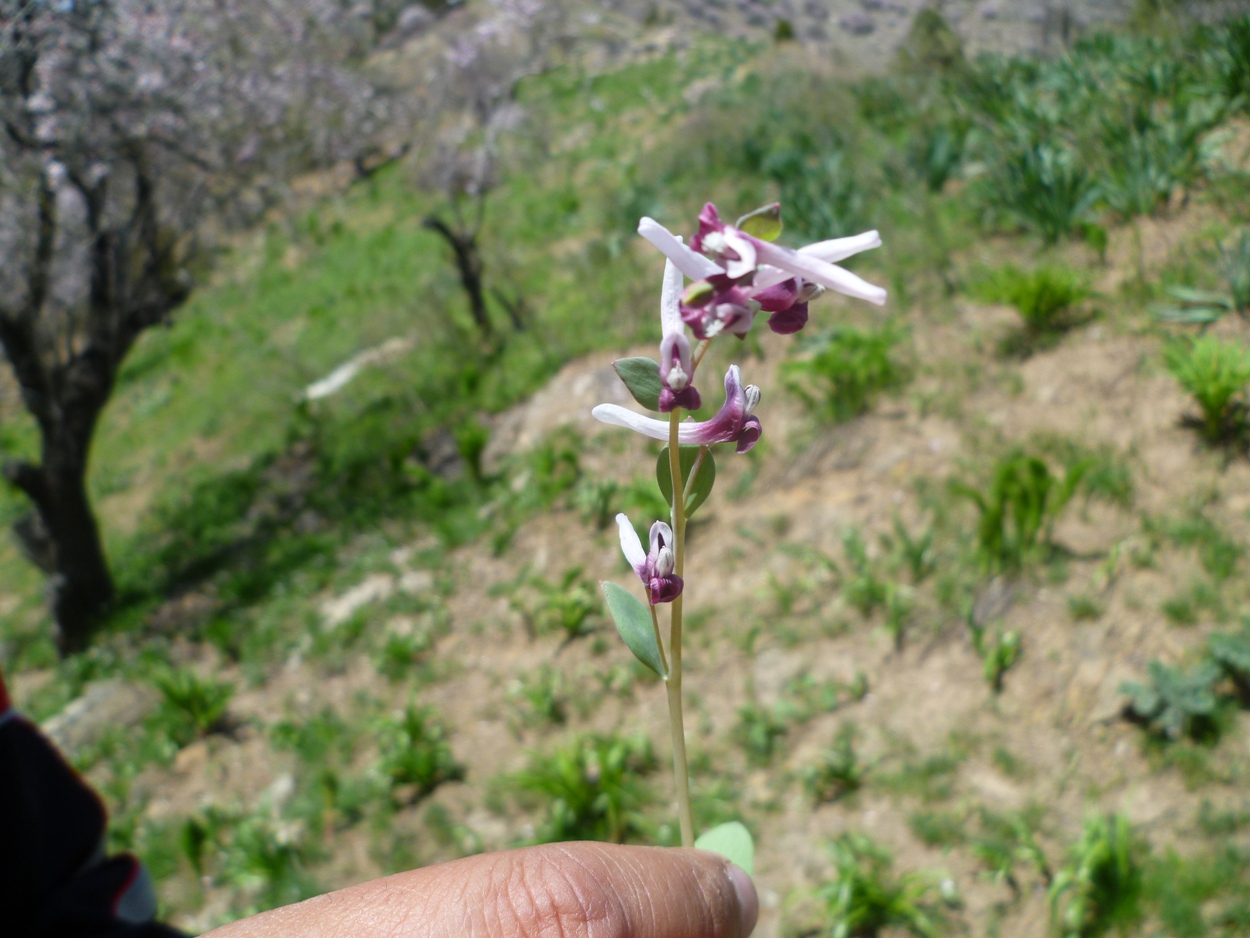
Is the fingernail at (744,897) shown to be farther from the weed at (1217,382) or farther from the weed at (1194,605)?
the weed at (1217,382)

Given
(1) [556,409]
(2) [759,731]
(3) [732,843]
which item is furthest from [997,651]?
(1) [556,409]

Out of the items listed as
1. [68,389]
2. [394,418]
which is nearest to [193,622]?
[68,389]

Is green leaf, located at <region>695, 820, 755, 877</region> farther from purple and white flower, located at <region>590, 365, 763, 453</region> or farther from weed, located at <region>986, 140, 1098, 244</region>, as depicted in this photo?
weed, located at <region>986, 140, 1098, 244</region>

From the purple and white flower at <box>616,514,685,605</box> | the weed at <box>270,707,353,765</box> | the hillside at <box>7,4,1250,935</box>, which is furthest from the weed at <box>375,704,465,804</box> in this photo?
the purple and white flower at <box>616,514,685,605</box>

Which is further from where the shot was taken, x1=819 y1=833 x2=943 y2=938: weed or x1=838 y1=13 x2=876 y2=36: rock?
x1=838 y1=13 x2=876 y2=36: rock

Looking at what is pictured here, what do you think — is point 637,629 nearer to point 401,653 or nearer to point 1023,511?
point 1023,511

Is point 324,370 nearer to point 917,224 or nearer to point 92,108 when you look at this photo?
point 92,108
